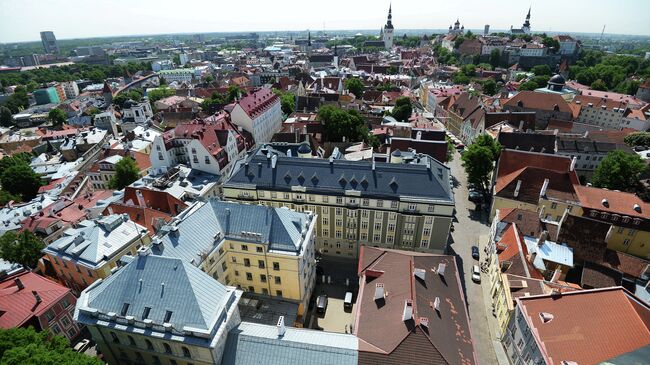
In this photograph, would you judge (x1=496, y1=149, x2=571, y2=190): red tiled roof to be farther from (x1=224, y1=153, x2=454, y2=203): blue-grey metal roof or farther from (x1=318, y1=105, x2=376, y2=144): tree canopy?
(x1=318, y1=105, x2=376, y2=144): tree canopy

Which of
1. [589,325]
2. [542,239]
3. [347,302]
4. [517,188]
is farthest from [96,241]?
[517,188]

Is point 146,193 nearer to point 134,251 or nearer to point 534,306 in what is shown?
point 134,251

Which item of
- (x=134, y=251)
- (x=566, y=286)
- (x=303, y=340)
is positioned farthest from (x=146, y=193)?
(x=566, y=286)

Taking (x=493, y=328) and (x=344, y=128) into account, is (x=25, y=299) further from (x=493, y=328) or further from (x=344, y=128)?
(x=344, y=128)

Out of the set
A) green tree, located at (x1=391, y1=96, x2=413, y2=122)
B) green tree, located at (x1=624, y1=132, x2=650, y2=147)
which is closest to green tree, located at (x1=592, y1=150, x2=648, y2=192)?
green tree, located at (x1=624, y1=132, x2=650, y2=147)

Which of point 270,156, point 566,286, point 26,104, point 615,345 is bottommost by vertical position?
point 26,104

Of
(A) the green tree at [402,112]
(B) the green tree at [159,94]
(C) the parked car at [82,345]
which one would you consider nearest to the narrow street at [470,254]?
(A) the green tree at [402,112]
